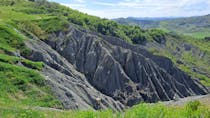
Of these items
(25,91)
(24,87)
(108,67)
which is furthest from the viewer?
(108,67)

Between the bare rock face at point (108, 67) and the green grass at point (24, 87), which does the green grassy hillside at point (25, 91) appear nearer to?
the green grass at point (24, 87)

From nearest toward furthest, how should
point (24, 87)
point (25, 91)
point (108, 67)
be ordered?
1. point (25, 91)
2. point (24, 87)
3. point (108, 67)

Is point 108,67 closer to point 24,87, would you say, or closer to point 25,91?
point 24,87

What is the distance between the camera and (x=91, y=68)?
393 feet

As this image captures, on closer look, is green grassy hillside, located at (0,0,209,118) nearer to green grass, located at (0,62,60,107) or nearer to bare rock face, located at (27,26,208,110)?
green grass, located at (0,62,60,107)

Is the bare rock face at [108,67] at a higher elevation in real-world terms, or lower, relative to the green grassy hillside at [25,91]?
lower

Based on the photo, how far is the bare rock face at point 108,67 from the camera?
10838 centimetres

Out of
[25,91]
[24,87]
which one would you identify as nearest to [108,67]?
[24,87]

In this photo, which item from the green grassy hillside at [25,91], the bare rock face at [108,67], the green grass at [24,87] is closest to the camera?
the green grassy hillside at [25,91]

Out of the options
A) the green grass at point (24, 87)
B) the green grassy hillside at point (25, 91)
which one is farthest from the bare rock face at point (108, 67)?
the green grass at point (24, 87)

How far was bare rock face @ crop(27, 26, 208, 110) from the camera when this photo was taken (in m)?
108

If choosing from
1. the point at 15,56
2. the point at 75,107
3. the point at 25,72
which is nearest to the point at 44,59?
the point at 15,56

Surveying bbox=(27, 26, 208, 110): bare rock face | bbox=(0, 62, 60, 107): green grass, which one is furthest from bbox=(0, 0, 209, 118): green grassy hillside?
bbox=(27, 26, 208, 110): bare rock face

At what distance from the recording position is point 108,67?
119938 millimetres
